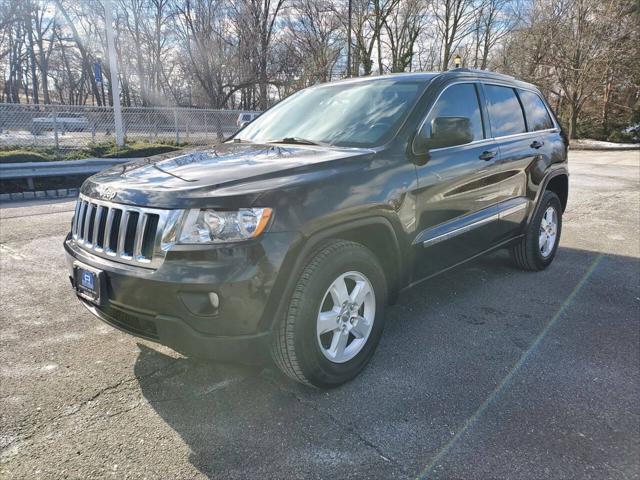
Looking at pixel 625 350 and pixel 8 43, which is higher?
pixel 8 43

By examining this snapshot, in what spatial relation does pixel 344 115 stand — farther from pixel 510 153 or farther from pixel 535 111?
pixel 535 111

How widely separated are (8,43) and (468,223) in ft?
175

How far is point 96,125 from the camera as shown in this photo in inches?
543

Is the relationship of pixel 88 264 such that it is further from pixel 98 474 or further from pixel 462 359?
pixel 462 359

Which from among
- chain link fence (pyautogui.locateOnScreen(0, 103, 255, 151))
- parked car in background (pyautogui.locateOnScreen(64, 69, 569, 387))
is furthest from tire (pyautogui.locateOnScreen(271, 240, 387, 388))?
chain link fence (pyautogui.locateOnScreen(0, 103, 255, 151))

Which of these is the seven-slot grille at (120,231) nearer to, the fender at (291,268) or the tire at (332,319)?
the fender at (291,268)

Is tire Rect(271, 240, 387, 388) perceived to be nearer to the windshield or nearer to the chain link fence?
the windshield

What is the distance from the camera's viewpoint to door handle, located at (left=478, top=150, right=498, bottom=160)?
12.2ft

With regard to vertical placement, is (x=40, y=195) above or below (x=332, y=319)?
above

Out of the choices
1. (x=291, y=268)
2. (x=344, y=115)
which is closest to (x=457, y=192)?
(x=344, y=115)

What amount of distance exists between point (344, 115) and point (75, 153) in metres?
10.0

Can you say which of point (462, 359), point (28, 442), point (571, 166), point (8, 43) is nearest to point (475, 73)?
point (462, 359)

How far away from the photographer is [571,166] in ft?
52.6

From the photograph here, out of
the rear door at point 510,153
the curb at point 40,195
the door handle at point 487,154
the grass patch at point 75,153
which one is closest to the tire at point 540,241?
the rear door at point 510,153
